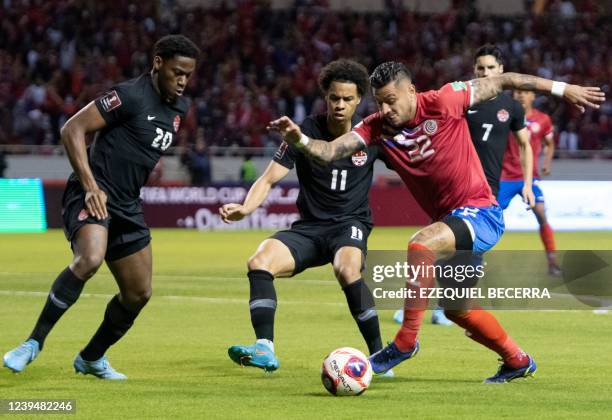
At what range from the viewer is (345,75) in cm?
855

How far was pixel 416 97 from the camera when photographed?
8008 mm

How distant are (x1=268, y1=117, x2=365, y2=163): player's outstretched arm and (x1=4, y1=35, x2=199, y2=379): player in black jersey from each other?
103 cm

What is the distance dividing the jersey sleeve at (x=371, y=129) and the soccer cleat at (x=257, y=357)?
1.50 meters

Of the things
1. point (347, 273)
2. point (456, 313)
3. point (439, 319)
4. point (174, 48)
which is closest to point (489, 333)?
point (456, 313)

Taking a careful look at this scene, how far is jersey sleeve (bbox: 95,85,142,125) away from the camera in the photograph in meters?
8.02

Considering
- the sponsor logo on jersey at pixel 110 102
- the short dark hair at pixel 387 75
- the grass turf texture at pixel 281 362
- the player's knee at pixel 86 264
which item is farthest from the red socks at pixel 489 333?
the sponsor logo on jersey at pixel 110 102

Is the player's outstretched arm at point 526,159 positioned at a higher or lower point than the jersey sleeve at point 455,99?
lower

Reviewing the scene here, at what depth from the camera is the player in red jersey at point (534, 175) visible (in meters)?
14.2

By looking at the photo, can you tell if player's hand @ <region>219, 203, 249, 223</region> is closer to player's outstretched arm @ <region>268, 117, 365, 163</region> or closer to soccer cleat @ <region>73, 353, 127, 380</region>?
player's outstretched arm @ <region>268, 117, 365, 163</region>

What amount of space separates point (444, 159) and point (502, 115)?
3.35 meters

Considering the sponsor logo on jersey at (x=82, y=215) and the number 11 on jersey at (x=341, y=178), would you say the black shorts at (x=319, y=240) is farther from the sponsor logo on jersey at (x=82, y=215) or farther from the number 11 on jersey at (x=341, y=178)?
the sponsor logo on jersey at (x=82, y=215)

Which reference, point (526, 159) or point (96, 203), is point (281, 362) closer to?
point (96, 203)

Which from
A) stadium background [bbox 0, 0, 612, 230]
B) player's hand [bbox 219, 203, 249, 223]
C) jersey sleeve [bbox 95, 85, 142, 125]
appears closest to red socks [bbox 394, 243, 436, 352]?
player's hand [bbox 219, 203, 249, 223]

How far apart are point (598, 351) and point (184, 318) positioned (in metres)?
4.19
